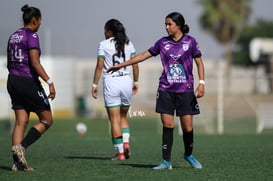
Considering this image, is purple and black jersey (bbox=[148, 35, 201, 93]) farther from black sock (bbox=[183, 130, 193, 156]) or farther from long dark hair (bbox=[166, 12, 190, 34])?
black sock (bbox=[183, 130, 193, 156])

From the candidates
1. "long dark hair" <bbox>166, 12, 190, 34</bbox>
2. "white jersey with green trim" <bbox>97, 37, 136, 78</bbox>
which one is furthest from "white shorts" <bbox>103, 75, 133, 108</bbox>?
"long dark hair" <bbox>166, 12, 190, 34</bbox>

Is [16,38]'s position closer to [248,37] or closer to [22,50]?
[22,50]

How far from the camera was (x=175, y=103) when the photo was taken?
10.6m

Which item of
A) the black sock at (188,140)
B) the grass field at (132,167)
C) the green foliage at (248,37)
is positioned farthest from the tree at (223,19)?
the black sock at (188,140)

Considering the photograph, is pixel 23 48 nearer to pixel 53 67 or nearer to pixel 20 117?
pixel 20 117

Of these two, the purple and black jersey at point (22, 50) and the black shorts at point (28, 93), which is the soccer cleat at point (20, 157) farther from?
the purple and black jersey at point (22, 50)

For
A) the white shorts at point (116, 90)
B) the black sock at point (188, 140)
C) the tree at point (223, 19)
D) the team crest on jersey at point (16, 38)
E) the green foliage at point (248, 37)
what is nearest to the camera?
the team crest on jersey at point (16, 38)

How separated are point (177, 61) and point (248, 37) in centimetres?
7831

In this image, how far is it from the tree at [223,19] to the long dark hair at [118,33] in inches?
2362

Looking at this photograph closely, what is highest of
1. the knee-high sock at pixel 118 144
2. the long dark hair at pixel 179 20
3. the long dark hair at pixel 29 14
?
the long dark hair at pixel 29 14

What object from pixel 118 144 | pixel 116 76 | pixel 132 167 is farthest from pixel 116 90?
pixel 132 167

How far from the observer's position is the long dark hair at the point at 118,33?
492 inches

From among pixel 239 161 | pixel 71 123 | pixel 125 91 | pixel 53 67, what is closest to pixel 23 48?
pixel 125 91

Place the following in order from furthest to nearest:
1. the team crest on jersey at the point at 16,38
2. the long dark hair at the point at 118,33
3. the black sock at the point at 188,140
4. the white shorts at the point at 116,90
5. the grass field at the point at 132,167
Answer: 1. the white shorts at the point at 116,90
2. the long dark hair at the point at 118,33
3. the black sock at the point at 188,140
4. the team crest on jersey at the point at 16,38
5. the grass field at the point at 132,167
